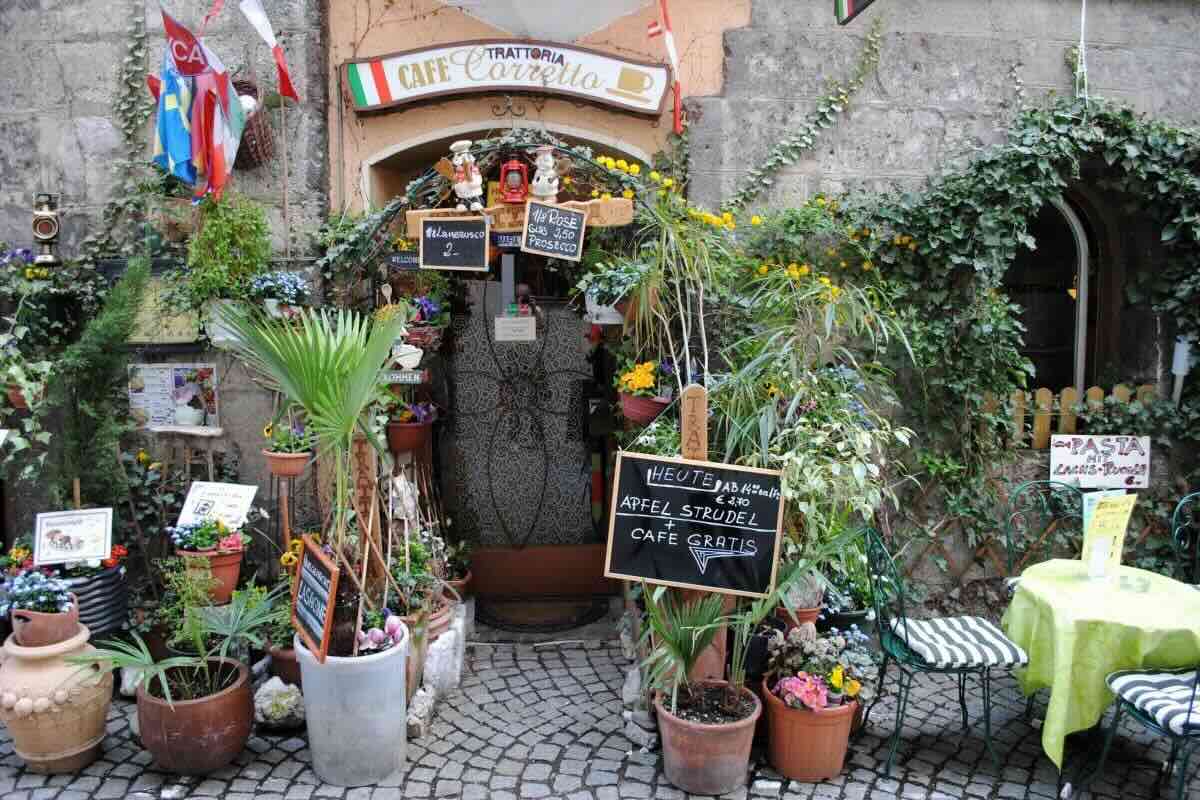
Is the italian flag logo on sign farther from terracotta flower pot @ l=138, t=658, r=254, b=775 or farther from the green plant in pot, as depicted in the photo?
terracotta flower pot @ l=138, t=658, r=254, b=775

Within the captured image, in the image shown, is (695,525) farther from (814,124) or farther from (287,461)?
(814,124)

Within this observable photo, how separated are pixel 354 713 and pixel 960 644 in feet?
8.98

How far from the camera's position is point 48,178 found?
18.4 ft

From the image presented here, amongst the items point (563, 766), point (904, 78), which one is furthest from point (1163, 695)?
point (904, 78)

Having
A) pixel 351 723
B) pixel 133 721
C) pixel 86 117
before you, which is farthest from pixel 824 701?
A: pixel 86 117

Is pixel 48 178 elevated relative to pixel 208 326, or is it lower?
elevated

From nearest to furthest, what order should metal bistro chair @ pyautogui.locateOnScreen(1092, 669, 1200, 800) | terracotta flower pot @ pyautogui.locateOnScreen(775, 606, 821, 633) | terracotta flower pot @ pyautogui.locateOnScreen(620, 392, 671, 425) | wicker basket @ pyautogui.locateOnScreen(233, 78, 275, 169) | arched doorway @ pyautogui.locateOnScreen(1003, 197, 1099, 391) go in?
metal bistro chair @ pyautogui.locateOnScreen(1092, 669, 1200, 800) → terracotta flower pot @ pyautogui.locateOnScreen(775, 606, 821, 633) → terracotta flower pot @ pyautogui.locateOnScreen(620, 392, 671, 425) → wicker basket @ pyautogui.locateOnScreen(233, 78, 275, 169) → arched doorway @ pyautogui.locateOnScreen(1003, 197, 1099, 391)

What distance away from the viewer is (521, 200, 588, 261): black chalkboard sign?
4746 millimetres

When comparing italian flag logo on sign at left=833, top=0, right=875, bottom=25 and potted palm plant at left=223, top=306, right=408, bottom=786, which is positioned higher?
italian flag logo on sign at left=833, top=0, right=875, bottom=25

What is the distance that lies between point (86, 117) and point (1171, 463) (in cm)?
736

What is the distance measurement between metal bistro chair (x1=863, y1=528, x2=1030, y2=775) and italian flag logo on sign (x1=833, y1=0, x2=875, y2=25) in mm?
2780

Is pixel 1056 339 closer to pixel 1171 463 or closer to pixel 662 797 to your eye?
pixel 1171 463

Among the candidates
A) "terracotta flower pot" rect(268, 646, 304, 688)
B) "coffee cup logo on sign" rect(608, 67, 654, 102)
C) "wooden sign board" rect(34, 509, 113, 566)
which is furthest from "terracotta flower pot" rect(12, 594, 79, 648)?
"coffee cup logo on sign" rect(608, 67, 654, 102)

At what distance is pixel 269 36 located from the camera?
4.96 metres
